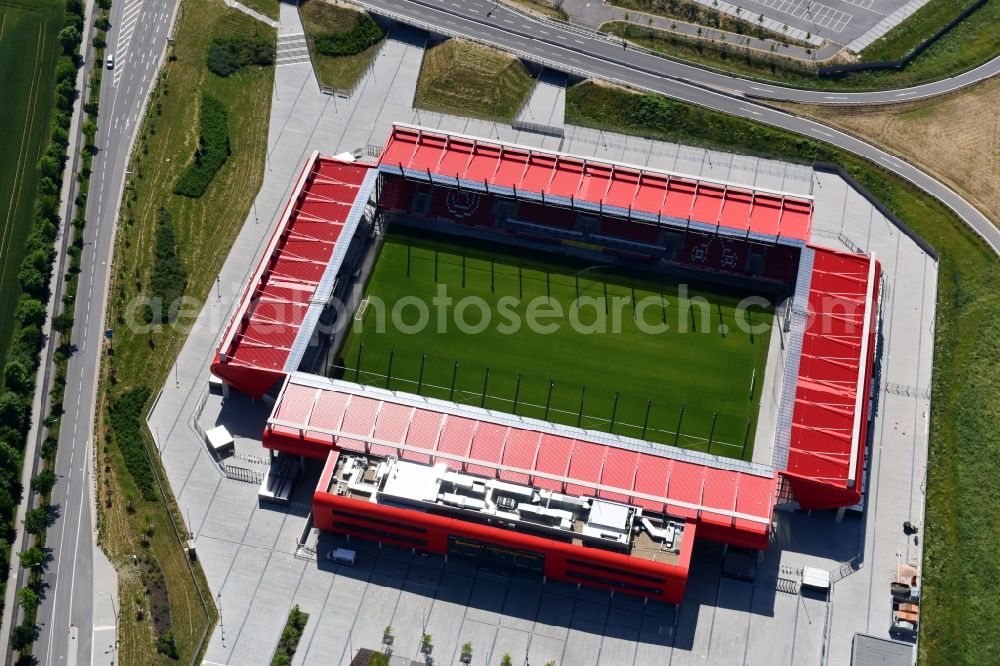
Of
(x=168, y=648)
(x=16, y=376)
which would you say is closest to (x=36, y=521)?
(x=16, y=376)

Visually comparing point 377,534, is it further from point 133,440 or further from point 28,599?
point 28,599

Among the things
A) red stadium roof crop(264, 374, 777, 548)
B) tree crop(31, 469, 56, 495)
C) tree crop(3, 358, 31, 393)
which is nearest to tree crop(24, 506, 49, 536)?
tree crop(31, 469, 56, 495)

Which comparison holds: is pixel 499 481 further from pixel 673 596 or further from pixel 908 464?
pixel 908 464

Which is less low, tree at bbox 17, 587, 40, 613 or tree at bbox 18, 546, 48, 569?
tree at bbox 18, 546, 48, 569

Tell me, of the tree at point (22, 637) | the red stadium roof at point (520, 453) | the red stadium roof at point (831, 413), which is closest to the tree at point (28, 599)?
the tree at point (22, 637)

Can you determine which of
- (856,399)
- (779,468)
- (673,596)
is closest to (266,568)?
(673,596)

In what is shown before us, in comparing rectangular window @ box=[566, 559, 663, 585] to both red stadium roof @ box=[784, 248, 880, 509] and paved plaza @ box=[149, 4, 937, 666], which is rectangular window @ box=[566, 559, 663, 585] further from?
red stadium roof @ box=[784, 248, 880, 509]
